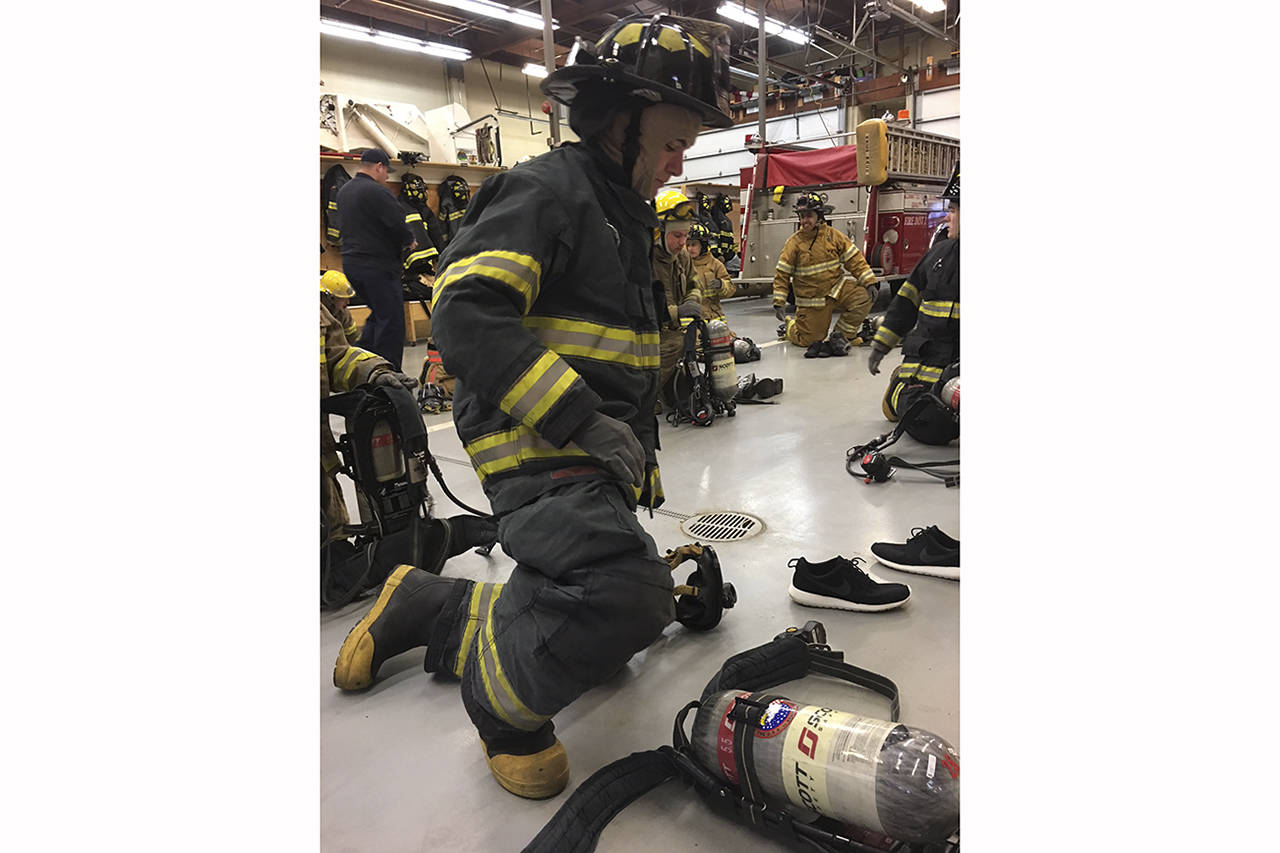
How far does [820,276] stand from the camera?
8.96 meters

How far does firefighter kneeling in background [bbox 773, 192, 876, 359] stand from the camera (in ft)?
29.3

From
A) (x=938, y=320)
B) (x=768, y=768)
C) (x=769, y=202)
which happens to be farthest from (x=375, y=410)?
(x=769, y=202)

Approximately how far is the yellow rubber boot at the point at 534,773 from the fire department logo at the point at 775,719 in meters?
0.51

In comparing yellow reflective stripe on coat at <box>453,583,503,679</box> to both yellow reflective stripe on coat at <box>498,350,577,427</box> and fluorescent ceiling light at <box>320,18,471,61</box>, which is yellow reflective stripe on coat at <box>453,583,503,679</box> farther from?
fluorescent ceiling light at <box>320,18,471,61</box>

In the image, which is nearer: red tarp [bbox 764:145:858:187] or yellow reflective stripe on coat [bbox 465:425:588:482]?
yellow reflective stripe on coat [bbox 465:425:588:482]

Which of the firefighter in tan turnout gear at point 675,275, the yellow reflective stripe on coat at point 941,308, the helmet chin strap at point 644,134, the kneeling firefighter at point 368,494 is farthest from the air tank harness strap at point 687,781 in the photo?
the firefighter in tan turnout gear at point 675,275

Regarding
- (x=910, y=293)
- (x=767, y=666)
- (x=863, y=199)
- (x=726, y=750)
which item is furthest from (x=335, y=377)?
(x=863, y=199)

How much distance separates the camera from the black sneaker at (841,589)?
265cm

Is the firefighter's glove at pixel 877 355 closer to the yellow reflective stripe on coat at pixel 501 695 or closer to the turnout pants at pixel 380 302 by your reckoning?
the turnout pants at pixel 380 302

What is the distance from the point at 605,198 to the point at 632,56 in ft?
1.11

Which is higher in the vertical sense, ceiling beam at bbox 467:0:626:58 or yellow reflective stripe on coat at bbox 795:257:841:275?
ceiling beam at bbox 467:0:626:58

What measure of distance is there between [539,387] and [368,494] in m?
1.64

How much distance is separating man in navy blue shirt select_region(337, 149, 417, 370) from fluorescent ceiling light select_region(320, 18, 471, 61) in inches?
296

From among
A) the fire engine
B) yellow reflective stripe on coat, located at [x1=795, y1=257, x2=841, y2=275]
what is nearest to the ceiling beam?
the fire engine
